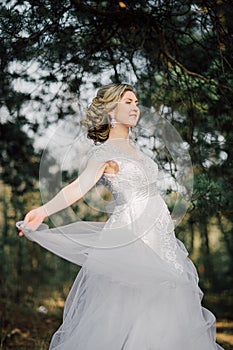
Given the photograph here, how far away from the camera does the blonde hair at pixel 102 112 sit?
221cm

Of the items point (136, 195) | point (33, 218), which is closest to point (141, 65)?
point (136, 195)

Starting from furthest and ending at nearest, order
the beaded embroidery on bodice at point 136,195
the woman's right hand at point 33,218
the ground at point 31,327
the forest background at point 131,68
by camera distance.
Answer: the ground at point 31,327
the forest background at point 131,68
the beaded embroidery on bodice at point 136,195
the woman's right hand at point 33,218

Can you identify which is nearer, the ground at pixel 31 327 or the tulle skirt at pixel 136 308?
the tulle skirt at pixel 136 308

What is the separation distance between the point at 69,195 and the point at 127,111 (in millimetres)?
498

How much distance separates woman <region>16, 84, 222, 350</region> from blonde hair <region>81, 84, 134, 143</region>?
0.04 metres

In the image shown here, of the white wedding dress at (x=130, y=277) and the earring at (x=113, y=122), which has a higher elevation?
the earring at (x=113, y=122)

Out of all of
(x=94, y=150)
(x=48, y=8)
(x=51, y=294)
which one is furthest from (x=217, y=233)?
(x=94, y=150)

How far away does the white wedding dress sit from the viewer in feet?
6.32

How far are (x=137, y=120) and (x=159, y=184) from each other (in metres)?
0.30

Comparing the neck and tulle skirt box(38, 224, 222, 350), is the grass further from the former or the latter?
the neck

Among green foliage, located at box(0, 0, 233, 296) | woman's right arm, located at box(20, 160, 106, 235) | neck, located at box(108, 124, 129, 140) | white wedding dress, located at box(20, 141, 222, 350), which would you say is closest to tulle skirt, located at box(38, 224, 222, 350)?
white wedding dress, located at box(20, 141, 222, 350)

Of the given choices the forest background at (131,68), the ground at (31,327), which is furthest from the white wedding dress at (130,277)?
the ground at (31,327)

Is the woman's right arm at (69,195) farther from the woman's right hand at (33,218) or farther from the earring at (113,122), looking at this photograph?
the earring at (113,122)

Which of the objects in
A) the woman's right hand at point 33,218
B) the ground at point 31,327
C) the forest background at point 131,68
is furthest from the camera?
the ground at point 31,327
